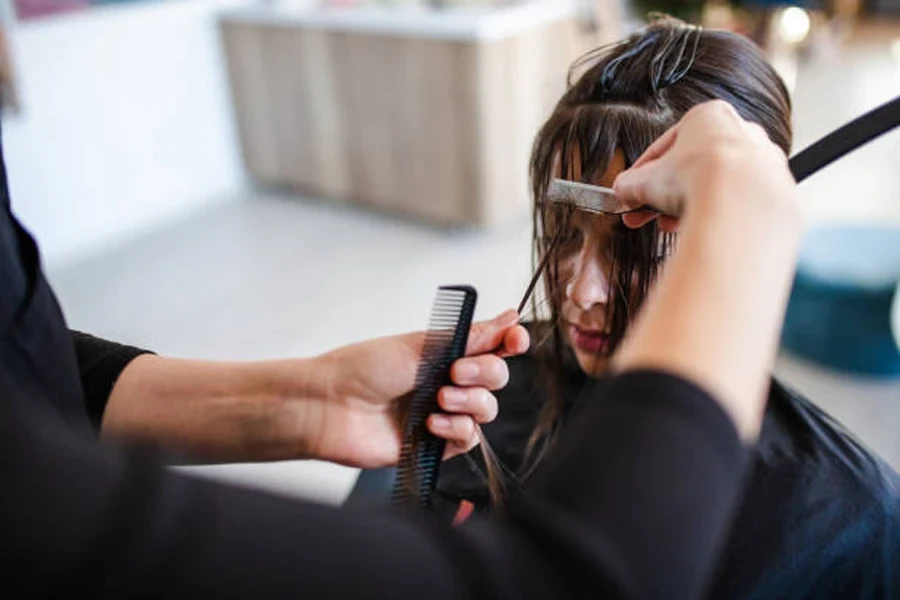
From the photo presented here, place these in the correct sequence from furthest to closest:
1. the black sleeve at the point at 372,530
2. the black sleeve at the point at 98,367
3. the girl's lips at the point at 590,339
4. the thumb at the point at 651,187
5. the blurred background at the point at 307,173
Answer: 1. the blurred background at the point at 307,173
2. the girl's lips at the point at 590,339
3. the black sleeve at the point at 98,367
4. the thumb at the point at 651,187
5. the black sleeve at the point at 372,530

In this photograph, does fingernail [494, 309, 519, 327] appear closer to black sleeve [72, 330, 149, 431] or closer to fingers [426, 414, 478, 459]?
fingers [426, 414, 478, 459]

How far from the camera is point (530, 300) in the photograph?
3.33 ft

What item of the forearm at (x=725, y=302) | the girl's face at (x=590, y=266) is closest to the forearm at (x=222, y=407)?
the girl's face at (x=590, y=266)

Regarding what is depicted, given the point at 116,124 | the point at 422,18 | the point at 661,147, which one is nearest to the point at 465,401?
the point at 661,147

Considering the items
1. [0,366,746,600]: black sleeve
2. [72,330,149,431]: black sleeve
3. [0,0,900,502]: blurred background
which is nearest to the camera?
[0,366,746,600]: black sleeve

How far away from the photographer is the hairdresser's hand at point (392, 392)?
78cm

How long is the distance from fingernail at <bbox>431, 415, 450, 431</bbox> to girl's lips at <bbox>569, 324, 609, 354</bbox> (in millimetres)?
356

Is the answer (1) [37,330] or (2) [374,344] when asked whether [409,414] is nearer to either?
(2) [374,344]

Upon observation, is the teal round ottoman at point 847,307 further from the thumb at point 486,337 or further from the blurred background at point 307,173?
the thumb at point 486,337

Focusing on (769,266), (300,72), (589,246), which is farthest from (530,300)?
(300,72)

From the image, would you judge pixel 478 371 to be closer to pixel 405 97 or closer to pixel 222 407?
pixel 222 407

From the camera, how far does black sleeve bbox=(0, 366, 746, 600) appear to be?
0.35 m

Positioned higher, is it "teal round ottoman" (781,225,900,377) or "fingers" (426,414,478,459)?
"fingers" (426,414,478,459)

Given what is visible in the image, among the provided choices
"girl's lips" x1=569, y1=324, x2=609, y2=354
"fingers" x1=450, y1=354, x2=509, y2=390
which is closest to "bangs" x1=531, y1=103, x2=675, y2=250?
"girl's lips" x1=569, y1=324, x2=609, y2=354
